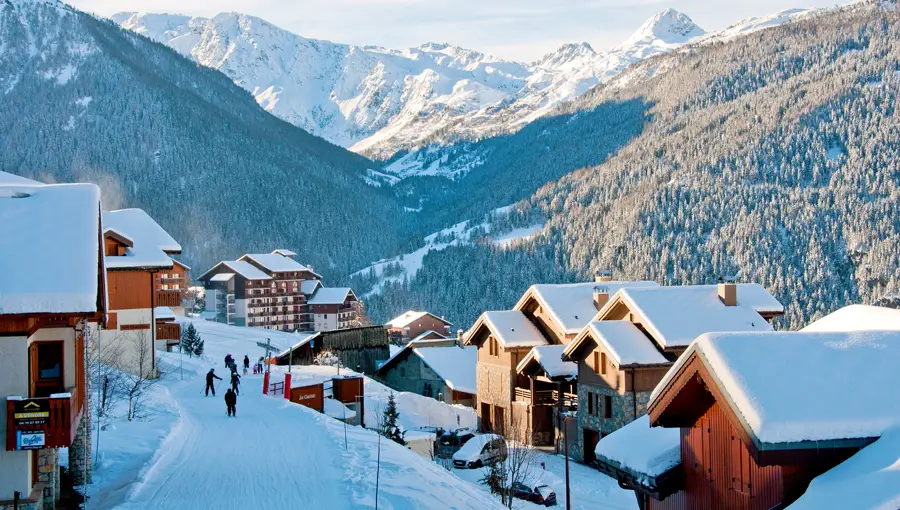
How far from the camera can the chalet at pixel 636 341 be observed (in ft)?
132

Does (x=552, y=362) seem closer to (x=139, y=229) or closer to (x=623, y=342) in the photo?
(x=623, y=342)

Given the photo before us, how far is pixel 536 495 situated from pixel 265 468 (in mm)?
13571

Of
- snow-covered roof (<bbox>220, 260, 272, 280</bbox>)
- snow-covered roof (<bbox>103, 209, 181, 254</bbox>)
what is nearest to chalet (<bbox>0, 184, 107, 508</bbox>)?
snow-covered roof (<bbox>103, 209, 181, 254</bbox>)

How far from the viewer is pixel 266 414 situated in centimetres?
3178

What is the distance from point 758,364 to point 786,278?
527 feet

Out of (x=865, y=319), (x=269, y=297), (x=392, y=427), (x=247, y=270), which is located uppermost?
(x=247, y=270)

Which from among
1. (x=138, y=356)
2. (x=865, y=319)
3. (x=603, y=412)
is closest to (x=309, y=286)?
(x=138, y=356)

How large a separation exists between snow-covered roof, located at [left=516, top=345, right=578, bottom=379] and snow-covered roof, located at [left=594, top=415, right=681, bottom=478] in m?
30.0

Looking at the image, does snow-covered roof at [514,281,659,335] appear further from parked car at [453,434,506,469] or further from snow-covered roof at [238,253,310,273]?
snow-covered roof at [238,253,310,273]

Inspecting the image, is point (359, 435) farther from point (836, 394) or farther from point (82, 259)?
point (836, 394)

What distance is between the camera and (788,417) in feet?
35.4

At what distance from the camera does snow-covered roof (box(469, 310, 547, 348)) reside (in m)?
50.7

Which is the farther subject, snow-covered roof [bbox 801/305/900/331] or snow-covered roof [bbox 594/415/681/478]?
snow-covered roof [bbox 801/305/900/331]

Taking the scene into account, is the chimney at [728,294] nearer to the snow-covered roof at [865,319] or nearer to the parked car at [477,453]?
the parked car at [477,453]
